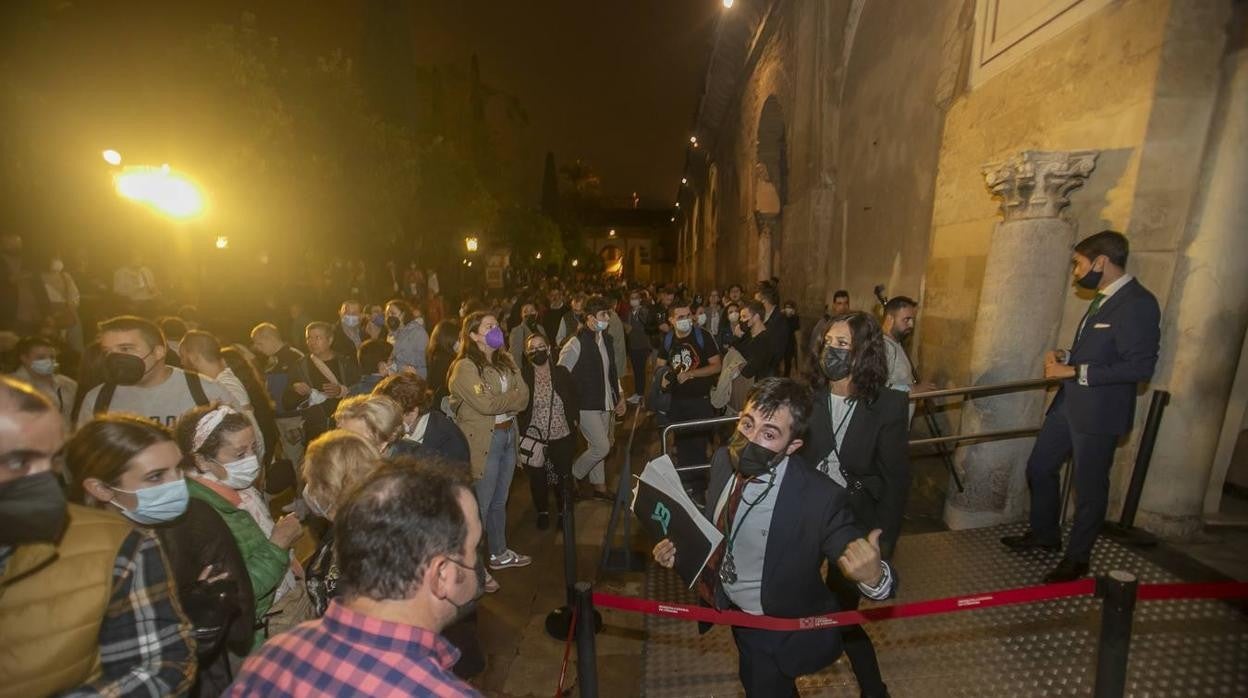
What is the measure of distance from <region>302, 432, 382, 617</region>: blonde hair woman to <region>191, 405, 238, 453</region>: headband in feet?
1.56

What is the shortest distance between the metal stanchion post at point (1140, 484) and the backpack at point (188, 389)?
21.0ft

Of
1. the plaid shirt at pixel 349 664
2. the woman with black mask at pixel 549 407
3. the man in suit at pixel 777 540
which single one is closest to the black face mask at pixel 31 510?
the plaid shirt at pixel 349 664

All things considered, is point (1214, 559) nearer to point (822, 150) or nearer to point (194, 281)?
point (822, 150)

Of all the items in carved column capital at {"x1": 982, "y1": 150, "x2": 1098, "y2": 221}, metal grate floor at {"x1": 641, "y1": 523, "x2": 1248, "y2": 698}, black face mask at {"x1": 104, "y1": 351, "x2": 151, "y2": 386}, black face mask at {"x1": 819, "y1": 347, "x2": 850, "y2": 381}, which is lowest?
metal grate floor at {"x1": 641, "y1": 523, "x2": 1248, "y2": 698}

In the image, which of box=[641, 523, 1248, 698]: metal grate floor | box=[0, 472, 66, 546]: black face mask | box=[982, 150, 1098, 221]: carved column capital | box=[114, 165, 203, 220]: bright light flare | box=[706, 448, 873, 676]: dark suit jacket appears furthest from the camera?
box=[114, 165, 203, 220]: bright light flare

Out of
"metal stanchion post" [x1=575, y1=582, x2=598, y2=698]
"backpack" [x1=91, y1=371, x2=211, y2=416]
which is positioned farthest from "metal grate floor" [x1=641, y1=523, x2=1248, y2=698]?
"backpack" [x1=91, y1=371, x2=211, y2=416]

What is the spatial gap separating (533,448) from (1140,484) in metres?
4.84

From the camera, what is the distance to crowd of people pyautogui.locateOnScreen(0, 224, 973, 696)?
1.42 m

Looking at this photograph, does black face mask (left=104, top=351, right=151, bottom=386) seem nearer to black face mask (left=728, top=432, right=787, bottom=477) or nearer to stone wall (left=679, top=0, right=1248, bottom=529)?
black face mask (left=728, top=432, right=787, bottom=477)

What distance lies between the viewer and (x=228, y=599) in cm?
209

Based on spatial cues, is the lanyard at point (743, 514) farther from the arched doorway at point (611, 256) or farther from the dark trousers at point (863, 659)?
the arched doorway at point (611, 256)

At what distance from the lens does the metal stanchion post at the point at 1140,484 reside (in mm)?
3926

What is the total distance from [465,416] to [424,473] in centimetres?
328

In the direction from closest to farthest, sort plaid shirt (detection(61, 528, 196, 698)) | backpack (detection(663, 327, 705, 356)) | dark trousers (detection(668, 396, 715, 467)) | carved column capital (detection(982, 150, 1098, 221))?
plaid shirt (detection(61, 528, 196, 698)) → carved column capital (detection(982, 150, 1098, 221)) → dark trousers (detection(668, 396, 715, 467)) → backpack (detection(663, 327, 705, 356))
